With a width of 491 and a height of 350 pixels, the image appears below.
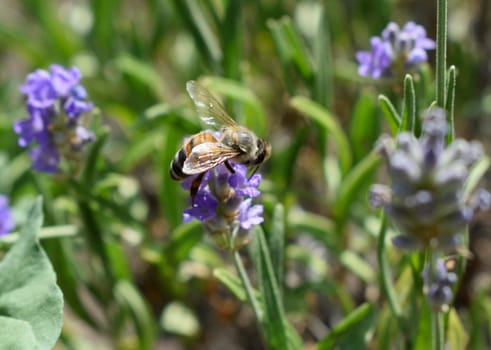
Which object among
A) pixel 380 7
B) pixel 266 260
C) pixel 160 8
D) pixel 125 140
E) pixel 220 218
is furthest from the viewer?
pixel 160 8

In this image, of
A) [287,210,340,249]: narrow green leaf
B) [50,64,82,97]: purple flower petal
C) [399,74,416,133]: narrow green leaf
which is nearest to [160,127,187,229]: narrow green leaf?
[287,210,340,249]: narrow green leaf

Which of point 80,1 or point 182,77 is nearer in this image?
point 182,77

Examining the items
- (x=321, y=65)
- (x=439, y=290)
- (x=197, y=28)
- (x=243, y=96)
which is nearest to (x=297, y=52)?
(x=321, y=65)

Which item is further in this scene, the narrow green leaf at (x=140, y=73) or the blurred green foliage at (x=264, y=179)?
the narrow green leaf at (x=140, y=73)

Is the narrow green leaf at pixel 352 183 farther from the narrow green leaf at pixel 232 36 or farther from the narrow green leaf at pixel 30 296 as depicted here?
the narrow green leaf at pixel 30 296

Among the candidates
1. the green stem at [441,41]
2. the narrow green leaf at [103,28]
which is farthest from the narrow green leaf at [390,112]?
the narrow green leaf at [103,28]

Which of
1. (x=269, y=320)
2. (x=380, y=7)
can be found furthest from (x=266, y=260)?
(x=380, y=7)

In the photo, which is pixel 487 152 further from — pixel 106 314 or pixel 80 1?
pixel 80 1
